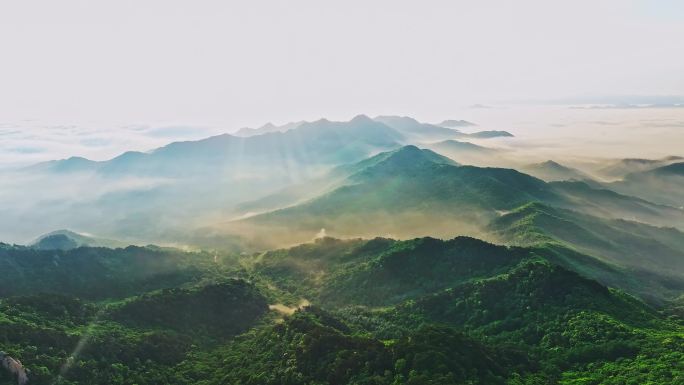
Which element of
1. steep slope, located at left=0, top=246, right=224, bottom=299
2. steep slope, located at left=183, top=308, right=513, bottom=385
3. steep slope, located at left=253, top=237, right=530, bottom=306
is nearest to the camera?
steep slope, located at left=183, top=308, right=513, bottom=385

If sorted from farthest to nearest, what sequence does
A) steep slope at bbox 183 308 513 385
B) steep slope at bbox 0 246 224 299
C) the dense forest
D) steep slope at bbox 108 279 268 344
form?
1. steep slope at bbox 0 246 224 299
2. steep slope at bbox 108 279 268 344
3. the dense forest
4. steep slope at bbox 183 308 513 385

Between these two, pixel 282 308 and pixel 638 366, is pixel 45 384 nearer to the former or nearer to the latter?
pixel 282 308

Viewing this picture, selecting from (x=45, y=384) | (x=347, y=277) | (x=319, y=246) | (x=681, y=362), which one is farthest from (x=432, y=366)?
(x=319, y=246)

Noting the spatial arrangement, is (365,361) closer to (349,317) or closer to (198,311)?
(349,317)

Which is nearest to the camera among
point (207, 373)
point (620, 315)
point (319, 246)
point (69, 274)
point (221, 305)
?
point (207, 373)

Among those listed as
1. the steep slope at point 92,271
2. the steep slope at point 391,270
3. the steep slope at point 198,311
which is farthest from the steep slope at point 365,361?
the steep slope at point 92,271

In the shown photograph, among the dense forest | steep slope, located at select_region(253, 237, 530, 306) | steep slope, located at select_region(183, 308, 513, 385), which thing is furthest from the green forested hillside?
steep slope, located at select_region(253, 237, 530, 306)

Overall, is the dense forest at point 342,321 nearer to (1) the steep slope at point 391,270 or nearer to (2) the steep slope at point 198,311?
(2) the steep slope at point 198,311

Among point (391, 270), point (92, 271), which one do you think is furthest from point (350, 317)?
point (92, 271)

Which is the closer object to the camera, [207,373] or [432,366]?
[432,366]

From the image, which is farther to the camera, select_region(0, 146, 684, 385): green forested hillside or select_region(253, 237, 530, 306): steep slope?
select_region(253, 237, 530, 306): steep slope

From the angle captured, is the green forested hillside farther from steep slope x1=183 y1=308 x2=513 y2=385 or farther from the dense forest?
the dense forest
